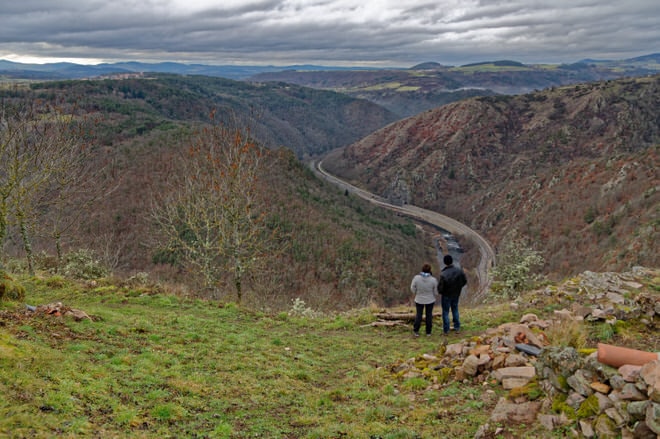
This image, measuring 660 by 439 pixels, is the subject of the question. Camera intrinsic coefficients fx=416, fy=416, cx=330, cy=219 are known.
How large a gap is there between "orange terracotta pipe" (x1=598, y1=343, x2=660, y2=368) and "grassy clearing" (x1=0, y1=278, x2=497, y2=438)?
6.97 feet

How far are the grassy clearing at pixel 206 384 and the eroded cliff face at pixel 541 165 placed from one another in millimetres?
35949

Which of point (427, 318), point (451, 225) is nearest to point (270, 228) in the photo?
point (427, 318)

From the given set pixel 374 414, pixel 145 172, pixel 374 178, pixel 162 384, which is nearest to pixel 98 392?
pixel 162 384

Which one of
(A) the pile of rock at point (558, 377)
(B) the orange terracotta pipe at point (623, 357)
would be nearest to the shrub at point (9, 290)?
(A) the pile of rock at point (558, 377)

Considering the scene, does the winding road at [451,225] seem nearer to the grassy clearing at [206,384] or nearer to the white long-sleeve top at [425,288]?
the white long-sleeve top at [425,288]

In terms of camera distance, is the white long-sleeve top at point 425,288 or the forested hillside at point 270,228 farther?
the forested hillside at point 270,228

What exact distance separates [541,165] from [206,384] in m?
109

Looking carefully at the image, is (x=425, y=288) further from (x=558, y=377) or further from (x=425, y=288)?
(x=558, y=377)

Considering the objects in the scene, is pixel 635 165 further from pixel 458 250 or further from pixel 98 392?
pixel 98 392

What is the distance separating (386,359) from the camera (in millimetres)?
11617

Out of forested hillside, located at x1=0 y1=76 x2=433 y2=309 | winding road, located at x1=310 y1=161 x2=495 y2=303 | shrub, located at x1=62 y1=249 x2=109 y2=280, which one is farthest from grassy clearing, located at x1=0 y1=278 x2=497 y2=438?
winding road, located at x1=310 y1=161 x2=495 y2=303

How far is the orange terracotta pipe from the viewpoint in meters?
6.12

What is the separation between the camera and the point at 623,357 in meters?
6.16

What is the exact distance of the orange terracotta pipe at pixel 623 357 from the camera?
241 inches
